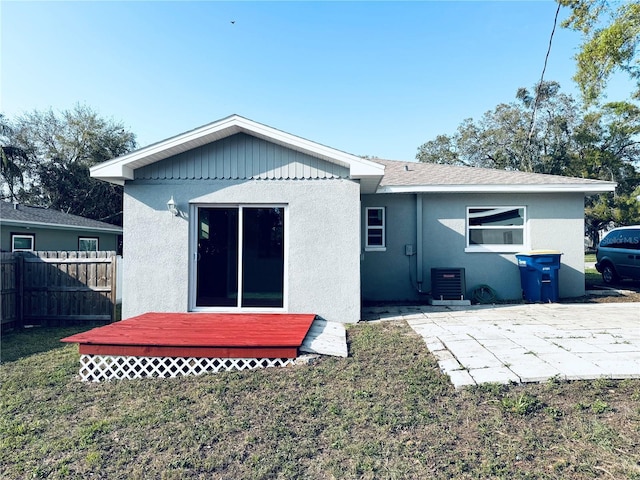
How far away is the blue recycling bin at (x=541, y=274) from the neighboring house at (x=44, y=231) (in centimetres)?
1383

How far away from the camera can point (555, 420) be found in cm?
279

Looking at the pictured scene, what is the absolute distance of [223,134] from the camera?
6.03 m

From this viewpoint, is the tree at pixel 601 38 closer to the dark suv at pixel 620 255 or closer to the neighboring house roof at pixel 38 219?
the dark suv at pixel 620 255

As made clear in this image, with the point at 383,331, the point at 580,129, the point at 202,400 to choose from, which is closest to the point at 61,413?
the point at 202,400

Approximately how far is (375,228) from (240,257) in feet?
11.9

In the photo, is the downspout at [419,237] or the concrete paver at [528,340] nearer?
the concrete paver at [528,340]

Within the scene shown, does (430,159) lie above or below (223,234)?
above

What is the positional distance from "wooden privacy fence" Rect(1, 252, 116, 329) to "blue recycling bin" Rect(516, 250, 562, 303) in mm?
8409

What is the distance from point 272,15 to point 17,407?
9.77 meters

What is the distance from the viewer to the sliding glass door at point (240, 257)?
643 cm

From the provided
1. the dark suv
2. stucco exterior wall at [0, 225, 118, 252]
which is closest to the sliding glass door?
stucco exterior wall at [0, 225, 118, 252]

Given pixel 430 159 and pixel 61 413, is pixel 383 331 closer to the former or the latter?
pixel 61 413

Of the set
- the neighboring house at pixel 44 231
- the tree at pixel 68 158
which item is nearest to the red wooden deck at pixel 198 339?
the neighboring house at pixel 44 231

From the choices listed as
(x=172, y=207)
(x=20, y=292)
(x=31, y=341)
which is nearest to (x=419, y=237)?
(x=172, y=207)
